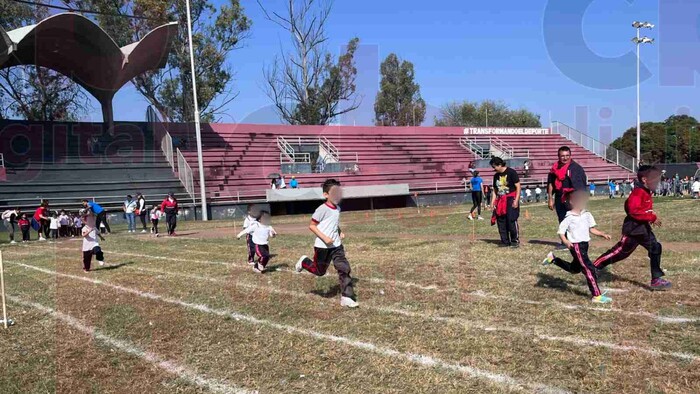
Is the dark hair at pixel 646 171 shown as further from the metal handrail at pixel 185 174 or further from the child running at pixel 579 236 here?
the metal handrail at pixel 185 174

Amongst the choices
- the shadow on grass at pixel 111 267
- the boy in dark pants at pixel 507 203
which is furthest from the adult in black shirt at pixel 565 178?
the shadow on grass at pixel 111 267

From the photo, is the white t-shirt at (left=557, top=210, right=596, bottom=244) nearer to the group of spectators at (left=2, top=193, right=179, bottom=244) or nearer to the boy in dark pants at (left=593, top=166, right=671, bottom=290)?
the boy in dark pants at (left=593, top=166, right=671, bottom=290)

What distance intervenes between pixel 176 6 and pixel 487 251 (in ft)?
141

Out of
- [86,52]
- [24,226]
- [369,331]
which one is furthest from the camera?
[86,52]

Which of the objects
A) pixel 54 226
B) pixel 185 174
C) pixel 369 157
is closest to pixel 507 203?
pixel 54 226

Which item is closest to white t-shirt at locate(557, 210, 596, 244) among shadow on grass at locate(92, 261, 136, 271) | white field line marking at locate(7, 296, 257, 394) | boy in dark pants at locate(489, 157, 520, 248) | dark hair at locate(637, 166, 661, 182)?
dark hair at locate(637, 166, 661, 182)

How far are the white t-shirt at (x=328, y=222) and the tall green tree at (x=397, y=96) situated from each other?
241 feet

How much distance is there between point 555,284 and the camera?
7828 millimetres

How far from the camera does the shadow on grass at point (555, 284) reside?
733 centimetres

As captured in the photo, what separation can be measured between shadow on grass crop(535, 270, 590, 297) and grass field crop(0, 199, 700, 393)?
3 cm

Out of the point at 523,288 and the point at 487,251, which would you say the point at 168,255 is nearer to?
the point at 487,251

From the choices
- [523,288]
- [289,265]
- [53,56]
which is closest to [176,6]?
[53,56]

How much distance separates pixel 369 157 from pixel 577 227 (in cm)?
3504

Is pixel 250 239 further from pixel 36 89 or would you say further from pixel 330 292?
pixel 36 89
